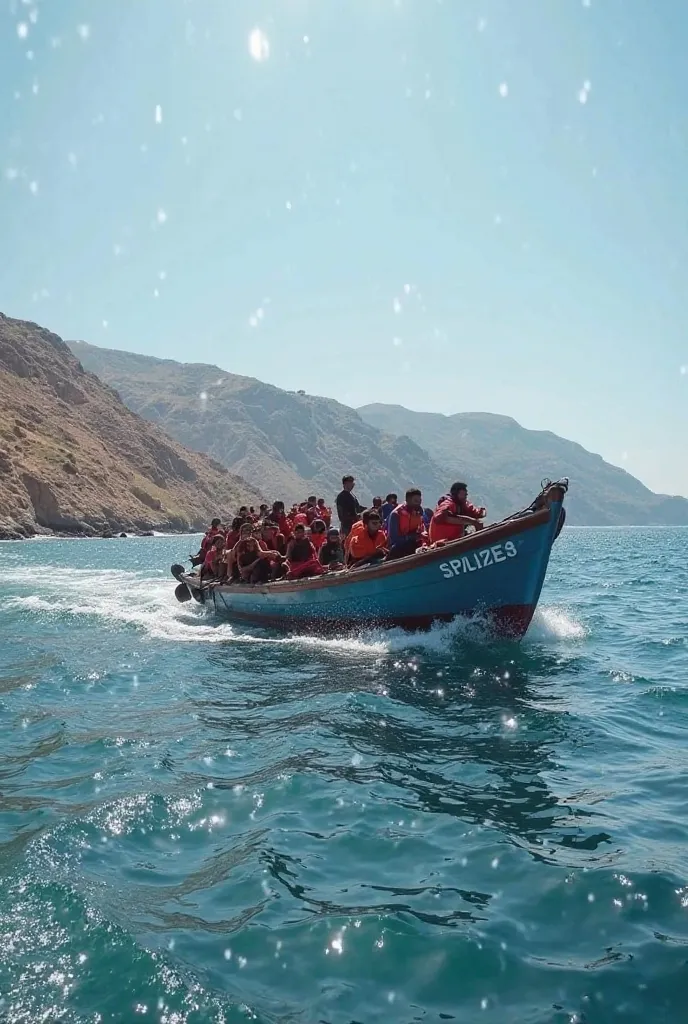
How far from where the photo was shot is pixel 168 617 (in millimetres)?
20203

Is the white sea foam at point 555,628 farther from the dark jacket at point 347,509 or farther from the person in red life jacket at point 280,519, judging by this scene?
the person in red life jacket at point 280,519

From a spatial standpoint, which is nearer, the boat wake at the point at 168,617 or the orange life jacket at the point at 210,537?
Result: the boat wake at the point at 168,617

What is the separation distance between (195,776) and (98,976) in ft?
9.94

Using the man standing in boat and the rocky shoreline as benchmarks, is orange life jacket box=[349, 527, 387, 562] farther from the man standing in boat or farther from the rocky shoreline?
the rocky shoreline

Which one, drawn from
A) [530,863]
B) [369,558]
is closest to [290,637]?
[369,558]

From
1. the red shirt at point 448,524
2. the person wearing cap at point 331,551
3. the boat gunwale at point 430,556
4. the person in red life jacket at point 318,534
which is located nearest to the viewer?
the boat gunwale at point 430,556

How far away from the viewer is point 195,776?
7246 mm

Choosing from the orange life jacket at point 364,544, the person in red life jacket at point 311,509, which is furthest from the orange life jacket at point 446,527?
the person in red life jacket at point 311,509

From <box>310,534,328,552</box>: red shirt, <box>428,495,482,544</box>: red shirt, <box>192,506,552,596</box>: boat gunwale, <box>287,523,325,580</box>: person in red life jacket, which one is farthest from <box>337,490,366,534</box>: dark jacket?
<box>428,495,482,544</box>: red shirt

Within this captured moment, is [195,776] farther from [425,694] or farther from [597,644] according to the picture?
[597,644]

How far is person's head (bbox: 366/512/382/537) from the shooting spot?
48.5 ft

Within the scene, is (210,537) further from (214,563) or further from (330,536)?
(330,536)

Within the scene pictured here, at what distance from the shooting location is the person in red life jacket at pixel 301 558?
655 inches

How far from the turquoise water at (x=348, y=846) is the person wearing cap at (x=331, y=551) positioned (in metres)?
5.74
